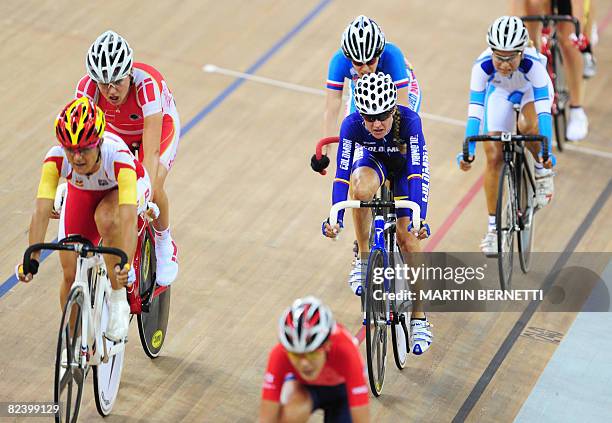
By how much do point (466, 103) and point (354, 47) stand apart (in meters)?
2.62

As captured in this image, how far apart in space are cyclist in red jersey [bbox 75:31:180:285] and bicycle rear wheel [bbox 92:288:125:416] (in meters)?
0.50

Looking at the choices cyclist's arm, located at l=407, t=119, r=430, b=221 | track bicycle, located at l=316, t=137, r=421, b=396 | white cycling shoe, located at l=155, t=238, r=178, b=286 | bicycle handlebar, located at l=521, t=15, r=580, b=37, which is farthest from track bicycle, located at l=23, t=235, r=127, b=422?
bicycle handlebar, located at l=521, t=15, r=580, b=37

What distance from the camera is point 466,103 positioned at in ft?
27.0

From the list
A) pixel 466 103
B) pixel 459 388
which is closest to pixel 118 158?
pixel 459 388

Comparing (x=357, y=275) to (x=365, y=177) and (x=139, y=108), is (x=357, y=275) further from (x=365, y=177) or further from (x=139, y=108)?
(x=139, y=108)

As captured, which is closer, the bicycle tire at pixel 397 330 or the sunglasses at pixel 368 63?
the bicycle tire at pixel 397 330

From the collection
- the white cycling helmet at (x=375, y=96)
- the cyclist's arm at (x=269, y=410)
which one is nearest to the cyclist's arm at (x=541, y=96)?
the white cycling helmet at (x=375, y=96)

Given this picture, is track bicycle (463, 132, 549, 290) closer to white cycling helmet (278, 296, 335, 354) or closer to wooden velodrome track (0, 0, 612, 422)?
wooden velodrome track (0, 0, 612, 422)

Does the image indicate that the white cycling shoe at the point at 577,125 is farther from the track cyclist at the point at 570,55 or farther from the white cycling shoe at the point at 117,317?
the white cycling shoe at the point at 117,317

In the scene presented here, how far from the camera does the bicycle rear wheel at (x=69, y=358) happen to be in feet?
14.9

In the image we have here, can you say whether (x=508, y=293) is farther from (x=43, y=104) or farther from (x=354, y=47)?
(x=43, y=104)

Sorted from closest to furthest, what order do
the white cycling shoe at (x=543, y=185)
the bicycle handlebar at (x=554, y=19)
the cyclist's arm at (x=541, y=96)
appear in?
the cyclist's arm at (x=541, y=96) < the white cycling shoe at (x=543, y=185) < the bicycle handlebar at (x=554, y=19)

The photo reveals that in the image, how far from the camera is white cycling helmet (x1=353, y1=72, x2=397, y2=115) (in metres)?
5.07

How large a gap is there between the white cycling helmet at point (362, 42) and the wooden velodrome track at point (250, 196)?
1.30 m
